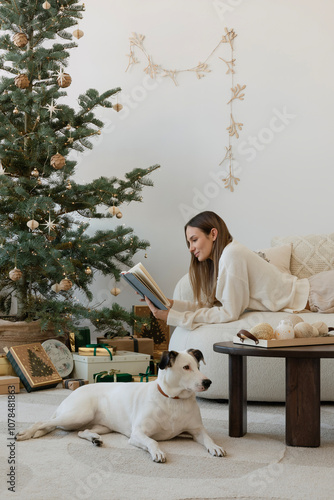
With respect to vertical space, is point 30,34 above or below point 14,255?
above

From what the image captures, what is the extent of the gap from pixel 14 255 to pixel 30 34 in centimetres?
140

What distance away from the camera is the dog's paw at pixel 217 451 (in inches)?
75.9

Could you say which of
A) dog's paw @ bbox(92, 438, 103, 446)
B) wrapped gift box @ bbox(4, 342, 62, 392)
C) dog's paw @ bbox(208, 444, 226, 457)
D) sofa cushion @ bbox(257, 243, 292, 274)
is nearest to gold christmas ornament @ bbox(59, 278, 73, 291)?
wrapped gift box @ bbox(4, 342, 62, 392)

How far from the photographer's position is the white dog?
202 cm

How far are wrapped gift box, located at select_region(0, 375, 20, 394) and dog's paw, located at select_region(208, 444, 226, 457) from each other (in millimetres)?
1441

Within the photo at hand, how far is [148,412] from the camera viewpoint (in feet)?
6.68

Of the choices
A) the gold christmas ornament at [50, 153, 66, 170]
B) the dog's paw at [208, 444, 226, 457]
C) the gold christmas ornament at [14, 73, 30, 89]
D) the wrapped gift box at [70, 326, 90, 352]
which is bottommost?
the dog's paw at [208, 444, 226, 457]

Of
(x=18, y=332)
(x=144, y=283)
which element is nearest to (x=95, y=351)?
(x=18, y=332)

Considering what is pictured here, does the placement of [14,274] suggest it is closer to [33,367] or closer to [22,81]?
[33,367]

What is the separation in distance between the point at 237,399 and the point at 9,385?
138cm

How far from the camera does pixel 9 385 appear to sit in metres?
3.09

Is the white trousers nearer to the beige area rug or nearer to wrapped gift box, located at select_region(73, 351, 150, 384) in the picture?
the beige area rug

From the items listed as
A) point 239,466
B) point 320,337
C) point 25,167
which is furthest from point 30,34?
point 239,466

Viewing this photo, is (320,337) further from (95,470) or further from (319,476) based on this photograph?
(95,470)
